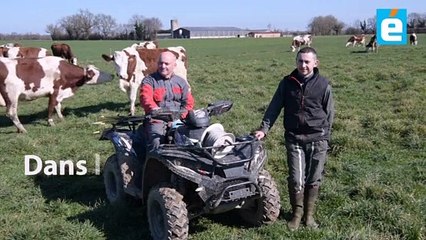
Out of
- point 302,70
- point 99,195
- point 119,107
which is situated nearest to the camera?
point 302,70

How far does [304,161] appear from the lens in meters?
5.22

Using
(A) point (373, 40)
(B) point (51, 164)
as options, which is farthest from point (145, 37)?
(B) point (51, 164)

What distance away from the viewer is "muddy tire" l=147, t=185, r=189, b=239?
180 inches

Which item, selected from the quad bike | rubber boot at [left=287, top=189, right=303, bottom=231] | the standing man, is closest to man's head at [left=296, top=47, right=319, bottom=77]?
the standing man

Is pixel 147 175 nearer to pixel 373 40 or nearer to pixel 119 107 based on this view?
pixel 119 107

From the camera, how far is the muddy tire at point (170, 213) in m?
4.56

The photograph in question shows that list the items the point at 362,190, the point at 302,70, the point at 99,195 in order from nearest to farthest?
the point at 302,70, the point at 362,190, the point at 99,195

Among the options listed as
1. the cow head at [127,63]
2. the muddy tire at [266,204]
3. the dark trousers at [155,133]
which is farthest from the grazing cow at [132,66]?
the muddy tire at [266,204]

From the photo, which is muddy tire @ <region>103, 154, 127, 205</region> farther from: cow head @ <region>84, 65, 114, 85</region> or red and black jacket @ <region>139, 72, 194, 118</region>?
cow head @ <region>84, 65, 114, 85</region>

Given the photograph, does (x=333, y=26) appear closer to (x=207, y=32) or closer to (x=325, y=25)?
(x=325, y=25)

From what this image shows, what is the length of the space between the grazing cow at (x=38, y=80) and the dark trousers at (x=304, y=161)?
294 inches

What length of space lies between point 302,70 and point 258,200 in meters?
1.37

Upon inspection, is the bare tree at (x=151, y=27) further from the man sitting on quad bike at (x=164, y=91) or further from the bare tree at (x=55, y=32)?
the man sitting on quad bike at (x=164, y=91)

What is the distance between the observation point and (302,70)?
5031 mm
